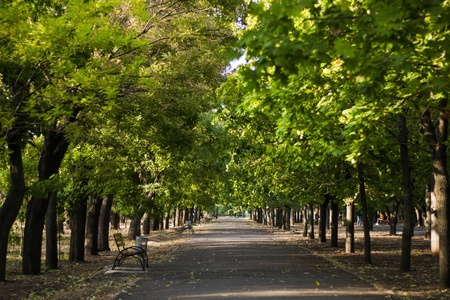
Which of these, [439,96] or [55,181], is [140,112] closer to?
[55,181]

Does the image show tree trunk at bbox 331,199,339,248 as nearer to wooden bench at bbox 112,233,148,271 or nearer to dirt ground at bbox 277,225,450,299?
dirt ground at bbox 277,225,450,299

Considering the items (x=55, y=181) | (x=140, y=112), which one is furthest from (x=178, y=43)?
(x=55, y=181)

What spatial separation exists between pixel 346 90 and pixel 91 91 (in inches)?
204

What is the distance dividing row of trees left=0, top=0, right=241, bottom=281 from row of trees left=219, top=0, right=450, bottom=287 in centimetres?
139

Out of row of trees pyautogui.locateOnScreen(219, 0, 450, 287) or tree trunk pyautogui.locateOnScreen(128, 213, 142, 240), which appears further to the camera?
tree trunk pyautogui.locateOnScreen(128, 213, 142, 240)

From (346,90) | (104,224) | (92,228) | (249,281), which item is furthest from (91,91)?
(104,224)

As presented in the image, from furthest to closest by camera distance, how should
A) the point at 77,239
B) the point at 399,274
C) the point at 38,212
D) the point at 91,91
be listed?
the point at 77,239 < the point at 38,212 < the point at 399,274 < the point at 91,91

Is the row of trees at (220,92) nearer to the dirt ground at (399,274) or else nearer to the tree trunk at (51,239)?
the tree trunk at (51,239)

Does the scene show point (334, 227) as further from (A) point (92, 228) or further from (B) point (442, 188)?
(B) point (442, 188)

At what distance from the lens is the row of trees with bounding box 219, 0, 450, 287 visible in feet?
19.6

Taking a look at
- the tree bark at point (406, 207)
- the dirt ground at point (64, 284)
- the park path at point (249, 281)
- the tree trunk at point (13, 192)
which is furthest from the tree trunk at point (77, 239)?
the tree bark at point (406, 207)

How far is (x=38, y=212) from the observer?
14.5 metres

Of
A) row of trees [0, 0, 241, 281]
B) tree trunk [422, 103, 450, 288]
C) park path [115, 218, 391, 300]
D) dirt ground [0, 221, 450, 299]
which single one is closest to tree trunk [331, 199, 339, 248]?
dirt ground [0, 221, 450, 299]

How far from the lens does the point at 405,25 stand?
600cm
